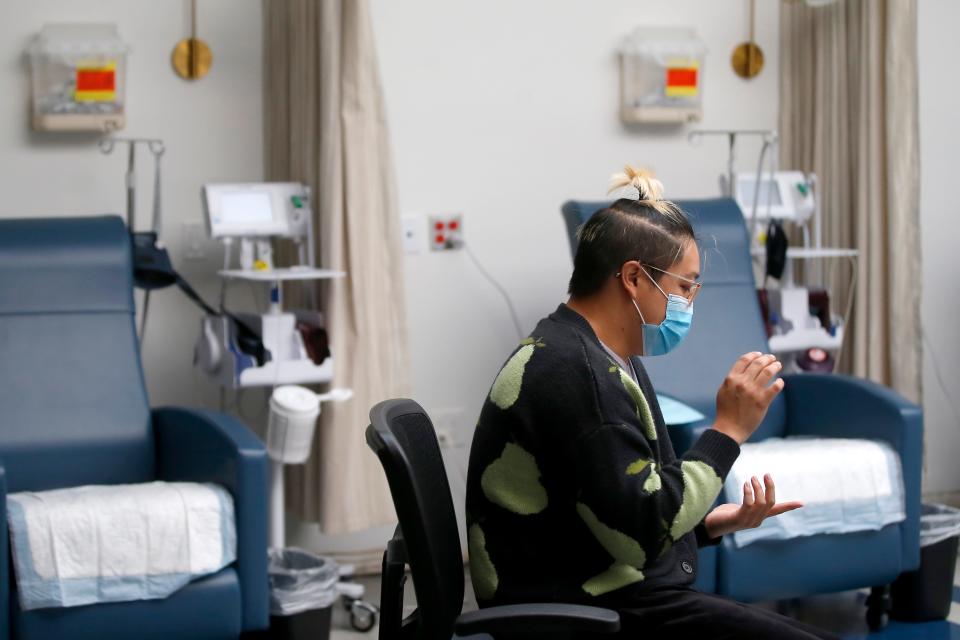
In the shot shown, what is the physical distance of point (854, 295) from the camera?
12.8ft

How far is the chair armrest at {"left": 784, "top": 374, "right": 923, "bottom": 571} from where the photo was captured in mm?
3174

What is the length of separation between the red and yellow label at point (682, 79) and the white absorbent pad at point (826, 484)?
4.47 feet

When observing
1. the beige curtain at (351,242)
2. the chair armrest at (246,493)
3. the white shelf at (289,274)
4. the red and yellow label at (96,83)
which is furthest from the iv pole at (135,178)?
the chair armrest at (246,493)

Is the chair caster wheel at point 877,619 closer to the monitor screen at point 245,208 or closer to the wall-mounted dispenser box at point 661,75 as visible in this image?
the wall-mounted dispenser box at point 661,75

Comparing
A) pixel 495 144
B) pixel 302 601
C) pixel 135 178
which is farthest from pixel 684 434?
pixel 135 178

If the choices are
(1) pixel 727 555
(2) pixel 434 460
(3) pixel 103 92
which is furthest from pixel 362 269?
(2) pixel 434 460

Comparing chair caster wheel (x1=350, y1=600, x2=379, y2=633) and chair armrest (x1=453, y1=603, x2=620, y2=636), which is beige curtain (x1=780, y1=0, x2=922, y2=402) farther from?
chair armrest (x1=453, y1=603, x2=620, y2=636)

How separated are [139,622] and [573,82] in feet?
7.41

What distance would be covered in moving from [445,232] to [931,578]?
1.74 metres

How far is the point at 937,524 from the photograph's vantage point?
132 inches

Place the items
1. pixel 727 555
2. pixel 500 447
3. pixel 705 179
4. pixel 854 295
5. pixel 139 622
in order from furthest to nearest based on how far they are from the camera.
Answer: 1. pixel 705 179
2. pixel 854 295
3. pixel 727 555
4. pixel 139 622
5. pixel 500 447

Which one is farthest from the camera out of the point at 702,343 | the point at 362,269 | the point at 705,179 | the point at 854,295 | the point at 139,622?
the point at 705,179

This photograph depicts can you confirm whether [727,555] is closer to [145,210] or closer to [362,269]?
[362,269]

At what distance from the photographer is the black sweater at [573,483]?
5.32 ft
